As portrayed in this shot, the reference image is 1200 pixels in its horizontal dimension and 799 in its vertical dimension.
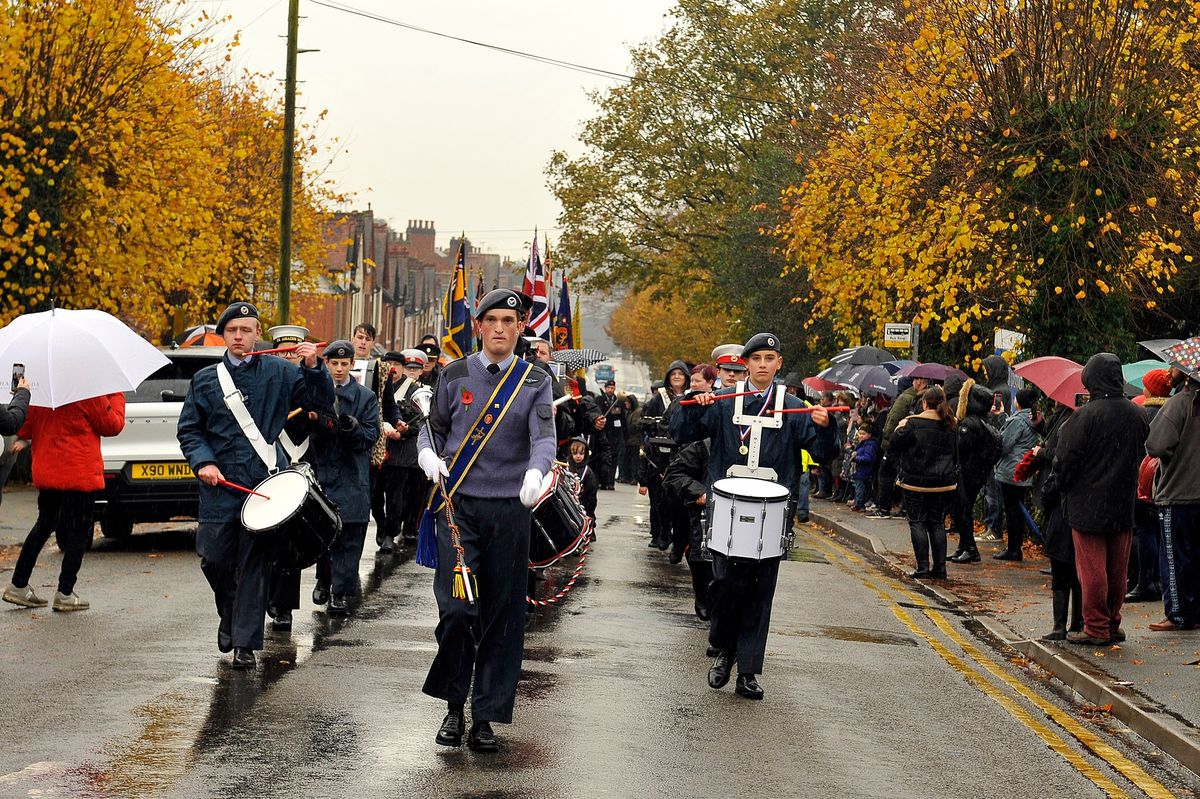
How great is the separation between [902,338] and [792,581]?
9.35 m

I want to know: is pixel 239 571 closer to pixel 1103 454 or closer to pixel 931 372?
pixel 1103 454

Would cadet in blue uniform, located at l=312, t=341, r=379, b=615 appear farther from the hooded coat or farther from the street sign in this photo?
the street sign

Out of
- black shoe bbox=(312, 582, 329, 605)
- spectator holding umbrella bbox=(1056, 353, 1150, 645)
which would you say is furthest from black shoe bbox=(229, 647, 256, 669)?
spectator holding umbrella bbox=(1056, 353, 1150, 645)

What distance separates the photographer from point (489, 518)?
304 inches

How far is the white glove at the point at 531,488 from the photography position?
7.43m

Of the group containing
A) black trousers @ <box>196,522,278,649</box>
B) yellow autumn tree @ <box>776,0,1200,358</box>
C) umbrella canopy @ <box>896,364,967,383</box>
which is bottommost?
black trousers @ <box>196,522,278,649</box>

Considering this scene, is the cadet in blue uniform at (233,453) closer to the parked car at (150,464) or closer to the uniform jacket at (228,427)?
the uniform jacket at (228,427)

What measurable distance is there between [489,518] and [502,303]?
980mm

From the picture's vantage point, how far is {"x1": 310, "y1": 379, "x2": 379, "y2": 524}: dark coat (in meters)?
12.0

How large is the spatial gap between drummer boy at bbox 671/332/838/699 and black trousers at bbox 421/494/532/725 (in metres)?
1.88

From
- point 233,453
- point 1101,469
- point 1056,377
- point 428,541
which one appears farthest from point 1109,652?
point 233,453

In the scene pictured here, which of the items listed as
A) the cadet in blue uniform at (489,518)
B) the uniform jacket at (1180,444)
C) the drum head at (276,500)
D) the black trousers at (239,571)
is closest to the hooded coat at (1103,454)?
the uniform jacket at (1180,444)

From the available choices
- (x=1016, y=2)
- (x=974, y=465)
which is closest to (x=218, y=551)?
(x=974, y=465)

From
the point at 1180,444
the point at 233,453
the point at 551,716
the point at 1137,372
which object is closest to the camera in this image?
the point at 551,716
